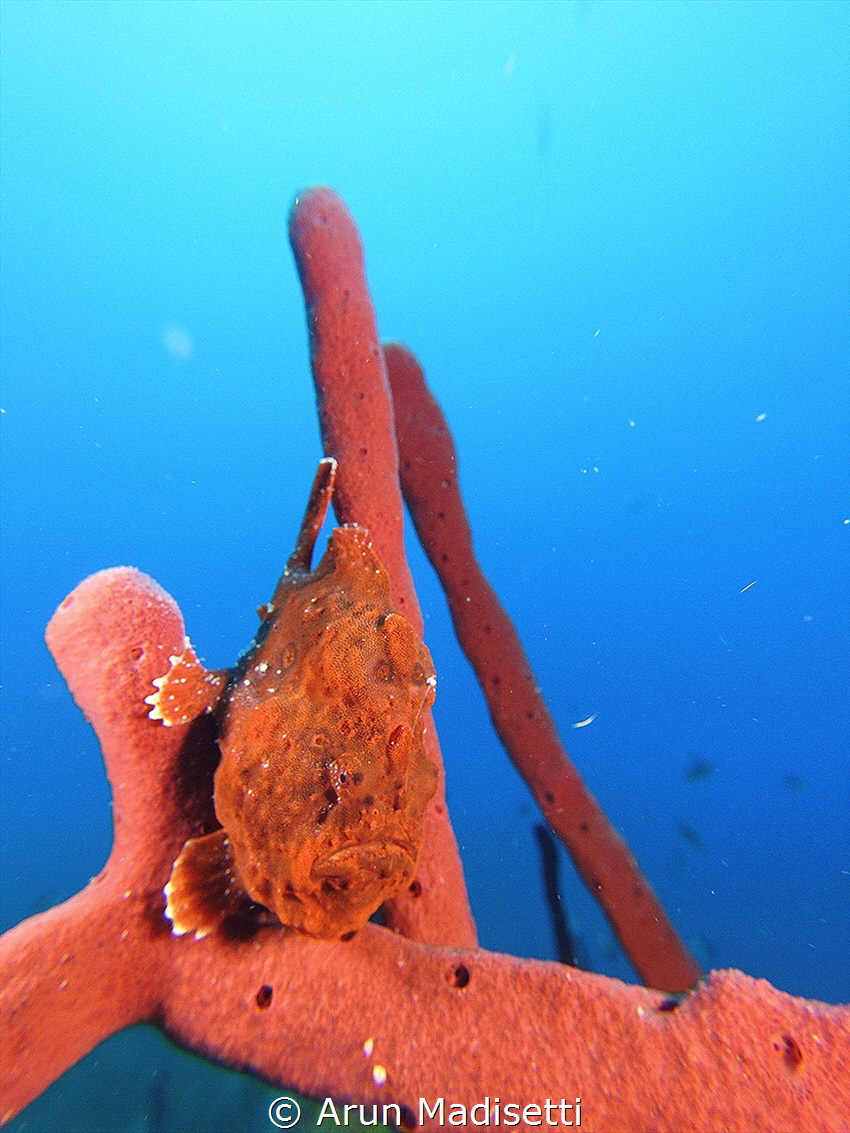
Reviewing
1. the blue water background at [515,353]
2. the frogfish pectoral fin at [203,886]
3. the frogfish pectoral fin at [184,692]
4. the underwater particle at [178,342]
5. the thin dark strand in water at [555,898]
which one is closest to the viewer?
the frogfish pectoral fin at [203,886]

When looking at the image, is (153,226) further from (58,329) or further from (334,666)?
(334,666)

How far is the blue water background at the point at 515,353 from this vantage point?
33969mm

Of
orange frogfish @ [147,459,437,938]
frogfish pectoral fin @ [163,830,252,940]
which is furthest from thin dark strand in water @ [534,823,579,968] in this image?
frogfish pectoral fin @ [163,830,252,940]

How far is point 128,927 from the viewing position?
1947 mm

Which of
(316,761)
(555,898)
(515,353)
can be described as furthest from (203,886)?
(515,353)

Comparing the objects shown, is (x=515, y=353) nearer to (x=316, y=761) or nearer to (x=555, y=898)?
(x=555, y=898)

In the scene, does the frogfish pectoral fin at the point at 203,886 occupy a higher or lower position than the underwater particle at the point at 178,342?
lower

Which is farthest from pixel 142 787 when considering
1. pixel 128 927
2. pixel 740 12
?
pixel 740 12

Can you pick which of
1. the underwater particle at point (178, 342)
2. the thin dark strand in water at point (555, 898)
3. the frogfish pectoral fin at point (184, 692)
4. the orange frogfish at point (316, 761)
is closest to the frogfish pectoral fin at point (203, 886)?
the orange frogfish at point (316, 761)

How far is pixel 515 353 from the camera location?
6419cm

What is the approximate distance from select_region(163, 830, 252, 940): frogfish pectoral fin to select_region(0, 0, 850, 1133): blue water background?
1862 centimetres

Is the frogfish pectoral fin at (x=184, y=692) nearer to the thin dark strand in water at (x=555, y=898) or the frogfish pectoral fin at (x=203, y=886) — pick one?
the frogfish pectoral fin at (x=203, y=886)

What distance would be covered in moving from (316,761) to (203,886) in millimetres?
595

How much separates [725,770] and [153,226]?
73364 millimetres
